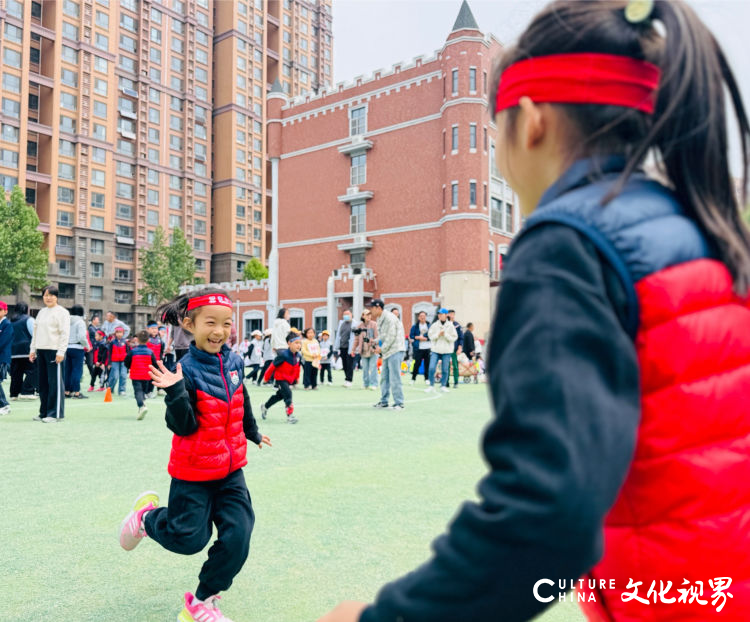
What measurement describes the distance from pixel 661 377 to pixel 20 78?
6300 centimetres

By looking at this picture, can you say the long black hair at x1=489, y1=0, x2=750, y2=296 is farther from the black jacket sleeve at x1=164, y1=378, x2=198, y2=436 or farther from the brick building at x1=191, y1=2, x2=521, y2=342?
the brick building at x1=191, y1=2, x2=521, y2=342

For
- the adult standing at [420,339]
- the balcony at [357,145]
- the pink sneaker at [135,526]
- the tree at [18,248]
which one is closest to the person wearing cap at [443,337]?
the adult standing at [420,339]

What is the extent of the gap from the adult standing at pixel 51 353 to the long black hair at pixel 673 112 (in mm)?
9737

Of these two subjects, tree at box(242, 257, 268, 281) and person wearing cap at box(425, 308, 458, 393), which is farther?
tree at box(242, 257, 268, 281)

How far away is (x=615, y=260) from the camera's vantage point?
0.86 m

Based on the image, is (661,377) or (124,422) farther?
(124,422)

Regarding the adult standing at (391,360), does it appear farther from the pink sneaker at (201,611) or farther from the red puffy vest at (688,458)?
the red puffy vest at (688,458)

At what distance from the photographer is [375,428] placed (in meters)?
8.57

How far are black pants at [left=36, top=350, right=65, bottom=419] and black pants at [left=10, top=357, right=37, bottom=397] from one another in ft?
11.0

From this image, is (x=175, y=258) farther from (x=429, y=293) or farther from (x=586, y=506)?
(x=586, y=506)

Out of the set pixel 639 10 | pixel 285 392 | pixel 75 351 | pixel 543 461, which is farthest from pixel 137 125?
pixel 543 461

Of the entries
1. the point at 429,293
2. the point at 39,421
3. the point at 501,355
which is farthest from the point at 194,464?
the point at 429,293

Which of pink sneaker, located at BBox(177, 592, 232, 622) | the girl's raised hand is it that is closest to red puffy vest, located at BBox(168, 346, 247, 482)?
the girl's raised hand

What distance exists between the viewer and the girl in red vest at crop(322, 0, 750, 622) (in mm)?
768
